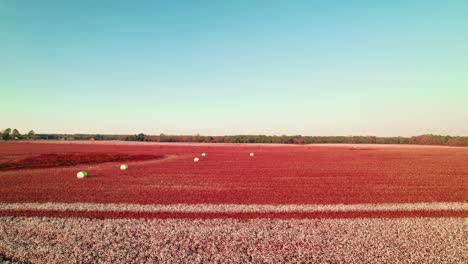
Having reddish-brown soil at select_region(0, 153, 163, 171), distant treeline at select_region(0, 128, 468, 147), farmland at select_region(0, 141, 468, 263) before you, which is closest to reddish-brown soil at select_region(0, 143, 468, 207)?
farmland at select_region(0, 141, 468, 263)

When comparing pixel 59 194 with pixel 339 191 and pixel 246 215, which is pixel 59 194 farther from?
pixel 339 191

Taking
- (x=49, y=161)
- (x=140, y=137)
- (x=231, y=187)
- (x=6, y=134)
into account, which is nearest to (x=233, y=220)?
(x=231, y=187)

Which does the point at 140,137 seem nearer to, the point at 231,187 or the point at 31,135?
the point at 31,135

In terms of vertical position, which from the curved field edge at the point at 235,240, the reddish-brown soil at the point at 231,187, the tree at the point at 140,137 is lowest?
the curved field edge at the point at 235,240

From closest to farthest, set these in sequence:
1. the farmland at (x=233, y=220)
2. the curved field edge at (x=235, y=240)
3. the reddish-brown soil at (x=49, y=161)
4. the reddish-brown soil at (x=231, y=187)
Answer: the curved field edge at (x=235, y=240), the farmland at (x=233, y=220), the reddish-brown soil at (x=231, y=187), the reddish-brown soil at (x=49, y=161)

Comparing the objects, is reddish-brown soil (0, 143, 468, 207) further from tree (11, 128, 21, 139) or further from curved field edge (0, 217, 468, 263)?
tree (11, 128, 21, 139)

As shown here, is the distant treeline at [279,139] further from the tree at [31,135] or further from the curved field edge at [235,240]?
the curved field edge at [235,240]

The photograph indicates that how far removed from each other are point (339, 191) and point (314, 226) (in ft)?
28.4

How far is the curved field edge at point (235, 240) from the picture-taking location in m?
A: 10.4

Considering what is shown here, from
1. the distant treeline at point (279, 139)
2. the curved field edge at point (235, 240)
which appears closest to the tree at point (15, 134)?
the distant treeline at point (279, 139)

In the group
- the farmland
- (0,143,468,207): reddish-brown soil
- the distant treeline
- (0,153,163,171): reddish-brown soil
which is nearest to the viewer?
the farmland

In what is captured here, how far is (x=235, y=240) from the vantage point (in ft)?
39.0

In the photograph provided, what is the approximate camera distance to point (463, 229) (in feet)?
44.9

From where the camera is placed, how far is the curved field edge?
34.2ft
